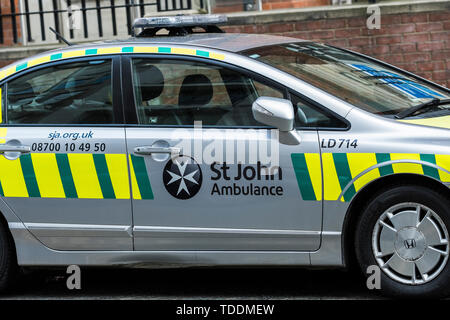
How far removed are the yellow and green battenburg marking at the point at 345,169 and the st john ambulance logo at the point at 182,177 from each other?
1.77ft

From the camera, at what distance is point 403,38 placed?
35.9 feet

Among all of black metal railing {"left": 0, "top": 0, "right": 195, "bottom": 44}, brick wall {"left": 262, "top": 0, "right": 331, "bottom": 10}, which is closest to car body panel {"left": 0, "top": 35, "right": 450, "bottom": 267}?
brick wall {"left": 262, "top": 0, "right": 331, "bottom": 10}

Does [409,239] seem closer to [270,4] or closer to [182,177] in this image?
[182,177]

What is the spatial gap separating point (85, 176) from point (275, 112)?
118 cm

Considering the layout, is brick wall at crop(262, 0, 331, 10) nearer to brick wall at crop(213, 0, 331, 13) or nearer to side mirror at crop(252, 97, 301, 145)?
brick wall at crop(213, 0, 331, 13)

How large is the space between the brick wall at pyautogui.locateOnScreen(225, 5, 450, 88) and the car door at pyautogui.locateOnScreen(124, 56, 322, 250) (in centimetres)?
586

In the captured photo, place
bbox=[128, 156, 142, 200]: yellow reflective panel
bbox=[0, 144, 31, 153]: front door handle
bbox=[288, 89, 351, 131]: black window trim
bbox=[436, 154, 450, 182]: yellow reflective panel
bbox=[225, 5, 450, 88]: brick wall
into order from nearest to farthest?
bbox=[436, 154, 450, 182]: yellow reflective panel, bbox=[288, 89, 351, 131]: black window trim, bbox=[128, 156, 142, 200]: yellow reflective panel, bbox=[0, 144, 31, 153]: front door handle, bbox=[225, 5, 450, 88]: brick wall

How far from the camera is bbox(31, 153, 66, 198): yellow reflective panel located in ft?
18.0

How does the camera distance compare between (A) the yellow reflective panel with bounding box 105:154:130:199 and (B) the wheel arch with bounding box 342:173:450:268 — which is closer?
(B) the wheel arch with bounding box 342:173:450:268

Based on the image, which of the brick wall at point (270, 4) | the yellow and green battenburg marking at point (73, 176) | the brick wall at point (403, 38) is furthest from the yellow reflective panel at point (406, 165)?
the brick wall at point (270, 4)

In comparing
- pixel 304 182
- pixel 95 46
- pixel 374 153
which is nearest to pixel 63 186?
pixel 95 46

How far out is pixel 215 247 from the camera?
206 inches

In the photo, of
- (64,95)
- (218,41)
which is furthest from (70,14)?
(218,41)
